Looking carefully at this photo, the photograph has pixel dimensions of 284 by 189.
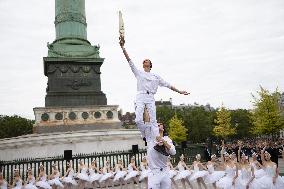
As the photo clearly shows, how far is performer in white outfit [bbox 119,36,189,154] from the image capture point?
25.2 ft

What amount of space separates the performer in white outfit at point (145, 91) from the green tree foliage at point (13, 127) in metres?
78.9

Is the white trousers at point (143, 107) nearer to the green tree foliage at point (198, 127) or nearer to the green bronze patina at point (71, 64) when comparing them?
the green bronze patina at point (71, 64)

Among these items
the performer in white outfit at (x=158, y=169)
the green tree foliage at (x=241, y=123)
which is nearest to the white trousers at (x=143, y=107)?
the performer in white outfit at (x=158, y=169)

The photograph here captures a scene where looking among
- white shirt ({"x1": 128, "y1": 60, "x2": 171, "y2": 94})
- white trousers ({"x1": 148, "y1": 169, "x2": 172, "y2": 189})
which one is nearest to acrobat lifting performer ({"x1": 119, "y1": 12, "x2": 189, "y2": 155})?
white shirt ({"x1": 128, "y1": 60, "x2": 171, "y2": 94})

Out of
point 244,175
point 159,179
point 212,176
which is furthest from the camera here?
point 212,176

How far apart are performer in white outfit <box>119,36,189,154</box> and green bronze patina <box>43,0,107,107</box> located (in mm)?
29333

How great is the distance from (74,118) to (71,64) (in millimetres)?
6513

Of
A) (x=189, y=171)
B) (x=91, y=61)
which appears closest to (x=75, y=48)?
(x=91, y=61)

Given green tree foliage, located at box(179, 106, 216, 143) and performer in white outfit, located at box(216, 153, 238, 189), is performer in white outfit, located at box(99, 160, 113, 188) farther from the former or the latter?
green tree foliage, located at box(179, 106, 216, 143)

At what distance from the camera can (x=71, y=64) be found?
37562 millimetres

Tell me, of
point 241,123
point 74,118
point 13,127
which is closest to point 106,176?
point 74,118

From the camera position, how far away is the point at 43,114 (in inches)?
1379

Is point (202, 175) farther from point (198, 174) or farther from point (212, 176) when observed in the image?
point (212, 176)

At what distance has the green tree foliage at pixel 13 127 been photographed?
79500 millimetres
